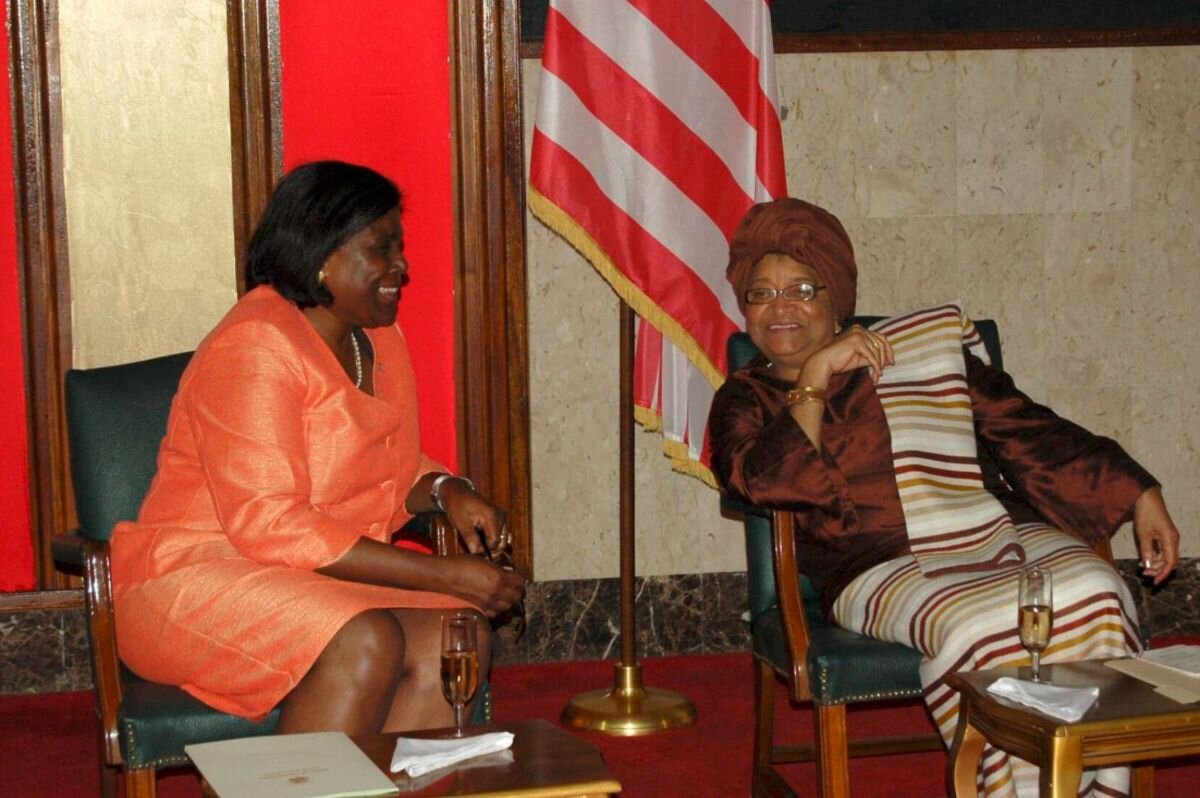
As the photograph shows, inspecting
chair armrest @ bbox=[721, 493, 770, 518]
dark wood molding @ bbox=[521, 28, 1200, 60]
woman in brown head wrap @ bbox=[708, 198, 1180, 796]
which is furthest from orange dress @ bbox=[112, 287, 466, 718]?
dark wood molding @ bbox=[521, 28, 1200, 60]

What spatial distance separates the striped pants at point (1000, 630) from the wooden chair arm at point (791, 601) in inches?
6.7

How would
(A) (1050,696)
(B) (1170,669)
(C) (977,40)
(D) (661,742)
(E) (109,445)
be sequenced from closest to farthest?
(A) (1050,696) < (B) (1170,669) < (E) (109,445) < (D) (661,742) < (C) (977,40)

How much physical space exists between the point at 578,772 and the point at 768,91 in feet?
8.02

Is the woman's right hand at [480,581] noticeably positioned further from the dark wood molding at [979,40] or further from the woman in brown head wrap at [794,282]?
the dark wood molding at [979,40]

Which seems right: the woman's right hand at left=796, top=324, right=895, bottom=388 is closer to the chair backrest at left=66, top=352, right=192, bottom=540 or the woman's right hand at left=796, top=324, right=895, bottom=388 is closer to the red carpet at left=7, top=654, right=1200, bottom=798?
the red carpet at left=7, top=654, right=1200, bottom=798

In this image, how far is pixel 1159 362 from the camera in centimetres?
499

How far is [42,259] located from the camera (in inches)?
176

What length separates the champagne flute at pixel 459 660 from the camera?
2273mm

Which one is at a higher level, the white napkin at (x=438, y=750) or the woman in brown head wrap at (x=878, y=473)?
the woman in brown head wrap at (x=878, y=473)

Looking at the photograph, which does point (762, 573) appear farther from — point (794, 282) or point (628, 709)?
point (628, 709)

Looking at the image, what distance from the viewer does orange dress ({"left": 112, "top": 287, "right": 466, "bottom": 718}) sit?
2764 millimetres

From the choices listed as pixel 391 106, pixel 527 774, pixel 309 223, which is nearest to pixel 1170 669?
pixel 527 774

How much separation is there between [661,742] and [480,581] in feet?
4.32

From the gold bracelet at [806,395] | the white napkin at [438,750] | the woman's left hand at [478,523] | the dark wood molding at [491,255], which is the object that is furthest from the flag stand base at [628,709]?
the white napkin at [438,750]
